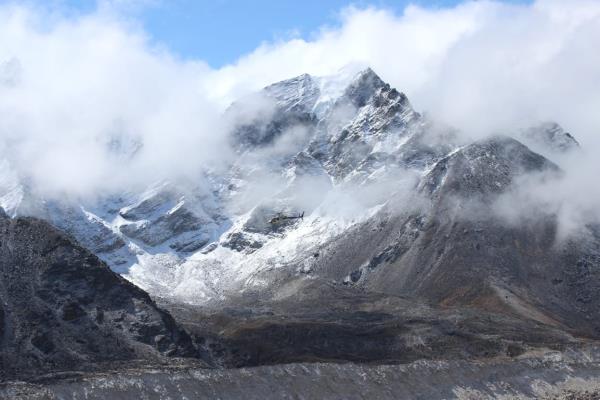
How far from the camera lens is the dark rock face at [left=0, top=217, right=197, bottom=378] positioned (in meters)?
152

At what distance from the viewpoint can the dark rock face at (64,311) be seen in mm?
152250

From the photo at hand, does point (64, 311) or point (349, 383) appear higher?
point (64, 311)

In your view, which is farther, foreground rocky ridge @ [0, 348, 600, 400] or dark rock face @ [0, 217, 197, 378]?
dark rock face @ [0, 217, 197, 378]

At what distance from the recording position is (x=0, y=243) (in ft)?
601

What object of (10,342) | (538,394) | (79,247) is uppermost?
(79,247)

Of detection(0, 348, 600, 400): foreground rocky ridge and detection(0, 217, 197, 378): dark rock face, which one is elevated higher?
detection(0, 217, 197, 378): dark rock face

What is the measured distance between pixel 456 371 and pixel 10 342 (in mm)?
74488

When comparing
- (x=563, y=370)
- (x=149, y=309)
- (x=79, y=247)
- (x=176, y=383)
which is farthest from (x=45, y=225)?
(x=563, y=370)

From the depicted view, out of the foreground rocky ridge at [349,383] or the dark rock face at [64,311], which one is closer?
the foreground rocky ridge at [349,383]

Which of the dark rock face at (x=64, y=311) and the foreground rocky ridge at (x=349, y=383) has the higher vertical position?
the dark rock face at (x=64, y=311)

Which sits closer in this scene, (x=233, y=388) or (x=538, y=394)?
(x=233, y=388)

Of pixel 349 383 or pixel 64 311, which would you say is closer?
pixel 349 383

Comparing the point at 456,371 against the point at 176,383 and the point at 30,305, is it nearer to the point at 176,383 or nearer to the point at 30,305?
the point at 176,383

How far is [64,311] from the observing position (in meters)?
167
